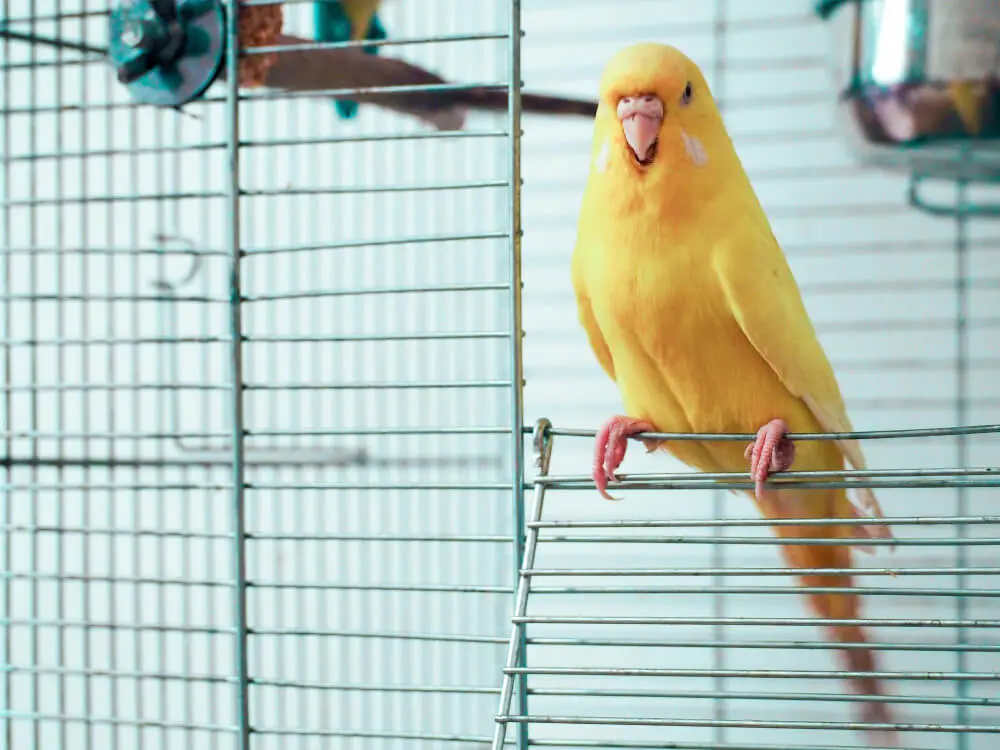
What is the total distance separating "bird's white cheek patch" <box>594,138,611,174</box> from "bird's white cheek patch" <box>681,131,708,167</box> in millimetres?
47

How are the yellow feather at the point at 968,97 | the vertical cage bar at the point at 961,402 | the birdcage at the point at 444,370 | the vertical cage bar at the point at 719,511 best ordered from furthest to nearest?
the birdcage at the point at 444,370 → the vertical cage bar at the point at 719,511 → the vertical cage bar at the point at 961,402 → the yellow feather at the point at 968,97

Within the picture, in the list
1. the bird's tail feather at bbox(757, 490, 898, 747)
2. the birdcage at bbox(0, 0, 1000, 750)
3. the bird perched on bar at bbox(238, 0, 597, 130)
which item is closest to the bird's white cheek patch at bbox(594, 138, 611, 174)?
the bird perched on bar at bbox(238, 0, 597, 130)

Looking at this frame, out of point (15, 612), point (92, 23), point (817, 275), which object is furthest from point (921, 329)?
point (15, 612)

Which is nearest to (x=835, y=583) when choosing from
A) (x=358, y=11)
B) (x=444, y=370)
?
(x=358, y=11)

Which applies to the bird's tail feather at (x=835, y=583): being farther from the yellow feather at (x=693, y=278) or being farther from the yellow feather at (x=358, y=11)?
the yellow feather at (x=358, y=11)

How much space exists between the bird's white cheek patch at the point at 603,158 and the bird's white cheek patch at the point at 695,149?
47 millimetres

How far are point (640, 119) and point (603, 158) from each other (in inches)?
1.7

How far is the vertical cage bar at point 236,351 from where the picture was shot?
0.70 metres

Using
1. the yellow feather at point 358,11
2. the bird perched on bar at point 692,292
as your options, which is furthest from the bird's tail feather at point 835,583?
the yellow feather at point 358,11

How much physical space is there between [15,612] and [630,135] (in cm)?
148

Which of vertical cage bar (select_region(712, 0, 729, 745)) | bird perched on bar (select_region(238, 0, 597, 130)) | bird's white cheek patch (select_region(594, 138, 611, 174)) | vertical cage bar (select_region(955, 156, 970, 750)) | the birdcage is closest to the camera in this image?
bird's white cheek patch (select_region(594, 138, 611, 174))

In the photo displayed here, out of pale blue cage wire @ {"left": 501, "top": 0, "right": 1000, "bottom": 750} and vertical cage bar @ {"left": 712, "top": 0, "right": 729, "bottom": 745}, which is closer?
vertical cage bar @ {"left": 712, "top": 0, "right": 729, "bottom": 745}

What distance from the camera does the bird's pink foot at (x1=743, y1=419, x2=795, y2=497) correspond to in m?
0.62

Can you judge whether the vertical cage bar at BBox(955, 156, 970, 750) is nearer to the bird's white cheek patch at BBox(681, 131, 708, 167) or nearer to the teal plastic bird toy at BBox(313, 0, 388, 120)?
the bird's white cheek patch at BBox(681, 131, 708, 167)
